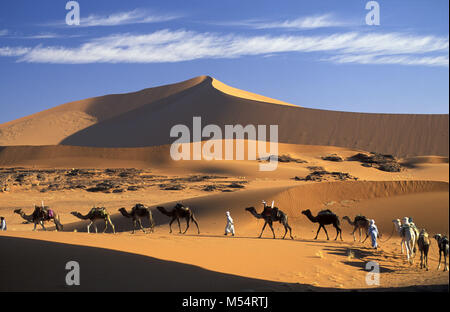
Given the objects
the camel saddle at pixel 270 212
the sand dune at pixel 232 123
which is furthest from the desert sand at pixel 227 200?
the camel saddle at pixel 270 212

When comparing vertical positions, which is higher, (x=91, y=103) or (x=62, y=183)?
(x=91, y=103)

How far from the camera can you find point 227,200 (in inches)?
830

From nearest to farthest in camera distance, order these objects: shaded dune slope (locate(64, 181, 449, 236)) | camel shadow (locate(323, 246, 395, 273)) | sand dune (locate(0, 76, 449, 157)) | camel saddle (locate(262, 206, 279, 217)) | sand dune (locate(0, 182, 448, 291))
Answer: sand dune (locate(0, 182, 448, 291)), camel shadow (locate(323, 246, 395, 273)), camel saddle (locate(262, 206, 279, 217)), shaded dune slope (locate(64, 181, 449, 236)), sand dune (locate(0, 76, 449, 157))

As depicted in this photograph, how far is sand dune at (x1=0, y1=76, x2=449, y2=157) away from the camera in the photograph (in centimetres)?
6341

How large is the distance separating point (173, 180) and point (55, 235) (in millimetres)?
26049

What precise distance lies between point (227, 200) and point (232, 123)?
51.0 meters

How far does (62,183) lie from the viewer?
3803 centimetres

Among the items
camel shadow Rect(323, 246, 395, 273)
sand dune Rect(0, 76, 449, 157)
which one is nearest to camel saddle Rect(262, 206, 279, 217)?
camel shadow Rect(323, 246, 395, 273)

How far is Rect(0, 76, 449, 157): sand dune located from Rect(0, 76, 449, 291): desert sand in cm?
31

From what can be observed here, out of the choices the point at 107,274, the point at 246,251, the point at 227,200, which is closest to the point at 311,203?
the point at 227,200

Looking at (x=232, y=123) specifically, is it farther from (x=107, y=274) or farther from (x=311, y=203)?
(x=107, y=274)

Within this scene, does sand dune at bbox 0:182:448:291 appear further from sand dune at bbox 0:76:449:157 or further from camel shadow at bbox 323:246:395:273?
sand dune at bbox 0:76:449:157

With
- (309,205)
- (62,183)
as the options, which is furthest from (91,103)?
(309,205)

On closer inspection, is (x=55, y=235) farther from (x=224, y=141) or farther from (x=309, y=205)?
(x=224, y=141)
